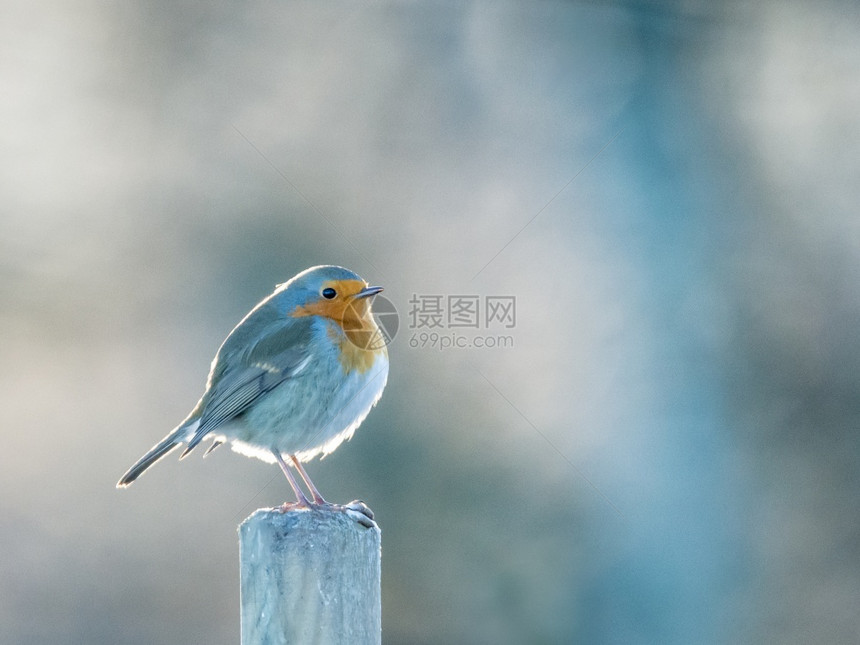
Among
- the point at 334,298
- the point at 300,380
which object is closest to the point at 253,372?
the point at 300,380

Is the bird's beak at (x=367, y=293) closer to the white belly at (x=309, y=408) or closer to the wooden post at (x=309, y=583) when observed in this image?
the white belly at (x=309, y=408)

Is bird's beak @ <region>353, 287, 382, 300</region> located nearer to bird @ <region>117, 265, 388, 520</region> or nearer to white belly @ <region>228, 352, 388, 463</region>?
bird @ <region>117, 265, 388, 520</region>

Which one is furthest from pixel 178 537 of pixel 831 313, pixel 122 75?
pixel 831 313

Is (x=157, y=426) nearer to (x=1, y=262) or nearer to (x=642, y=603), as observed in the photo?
(x=1, y=262)

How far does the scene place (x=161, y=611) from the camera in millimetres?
8977

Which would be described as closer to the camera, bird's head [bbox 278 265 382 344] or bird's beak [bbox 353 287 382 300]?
bird's beak [bbox 353 287 382 300]

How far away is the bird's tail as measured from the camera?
3908 millimetres

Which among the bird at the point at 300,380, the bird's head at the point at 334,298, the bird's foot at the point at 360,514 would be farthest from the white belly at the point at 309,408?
the bird's foot at the point at 360,514

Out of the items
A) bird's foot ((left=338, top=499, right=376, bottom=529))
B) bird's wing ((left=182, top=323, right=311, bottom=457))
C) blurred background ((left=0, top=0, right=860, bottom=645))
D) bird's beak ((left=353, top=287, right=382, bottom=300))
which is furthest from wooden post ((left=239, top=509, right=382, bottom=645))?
blurred background ((left=0, top=0, right=860, bottom=645))

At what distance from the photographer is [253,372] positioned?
4.24 metres

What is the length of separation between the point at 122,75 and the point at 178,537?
17.2 feet

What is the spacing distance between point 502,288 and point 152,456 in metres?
5.96

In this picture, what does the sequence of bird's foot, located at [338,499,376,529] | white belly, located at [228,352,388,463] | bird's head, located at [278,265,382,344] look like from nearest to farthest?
bird's foot, located at [338,499,376,529] → white belly, located at [228,352,388,463] → bird's head, located at [278,265,382,344]

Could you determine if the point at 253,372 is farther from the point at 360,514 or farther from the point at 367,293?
the point at 360,514
